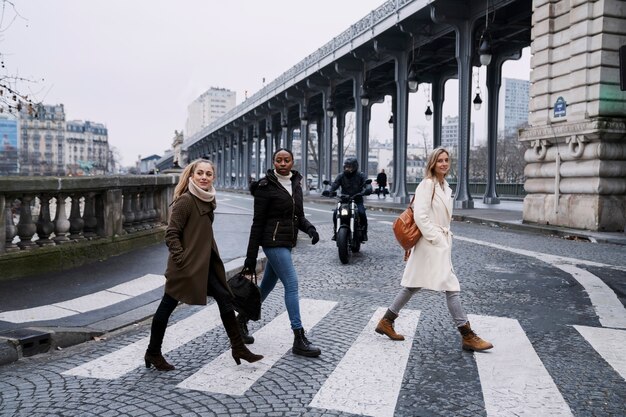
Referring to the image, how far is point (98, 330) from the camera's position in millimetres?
5383

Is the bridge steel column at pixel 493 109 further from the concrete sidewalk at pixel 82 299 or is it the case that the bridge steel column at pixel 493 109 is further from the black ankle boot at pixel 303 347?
the black ankle boot at pixel 303 347

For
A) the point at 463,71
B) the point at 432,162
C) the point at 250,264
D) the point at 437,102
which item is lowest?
the point at 250,264

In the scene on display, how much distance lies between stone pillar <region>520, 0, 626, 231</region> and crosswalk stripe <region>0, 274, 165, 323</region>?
1108 centimetres

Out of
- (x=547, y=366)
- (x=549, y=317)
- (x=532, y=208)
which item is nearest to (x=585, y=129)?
(x=532, y=208)

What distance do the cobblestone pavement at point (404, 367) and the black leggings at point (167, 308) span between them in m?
0.23

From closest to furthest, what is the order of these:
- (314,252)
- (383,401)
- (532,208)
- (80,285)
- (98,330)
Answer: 1. (383,401)
2. (98,330)
3. (80,285)
4. (314,252)
5. (532,208)

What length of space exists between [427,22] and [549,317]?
67.5 ft

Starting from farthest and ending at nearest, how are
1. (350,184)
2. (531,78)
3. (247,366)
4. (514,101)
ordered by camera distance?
1. (514,101)
2. (531,78)
3. (350,184)
4. (247,366)

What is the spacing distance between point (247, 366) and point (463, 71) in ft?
66.1

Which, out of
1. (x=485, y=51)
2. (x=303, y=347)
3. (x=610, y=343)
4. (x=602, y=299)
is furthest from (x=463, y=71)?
(x=303, y=347)

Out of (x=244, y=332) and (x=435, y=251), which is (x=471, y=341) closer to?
(x=435, y=251)

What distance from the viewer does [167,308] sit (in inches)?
173

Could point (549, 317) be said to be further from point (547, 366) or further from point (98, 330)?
point (98, 330)

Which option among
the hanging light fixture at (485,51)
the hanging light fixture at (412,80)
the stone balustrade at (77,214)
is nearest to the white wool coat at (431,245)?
the stone balustrade at (77,214)
